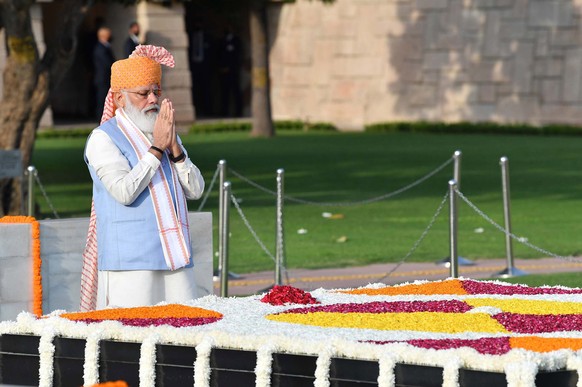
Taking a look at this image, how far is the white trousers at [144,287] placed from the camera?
25.5 ft

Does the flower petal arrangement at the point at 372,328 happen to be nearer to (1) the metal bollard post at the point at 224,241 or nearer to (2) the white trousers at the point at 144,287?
(2) the white trousers at the point at 144,287

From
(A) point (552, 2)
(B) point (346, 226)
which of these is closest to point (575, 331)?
(B) point (346, 226)

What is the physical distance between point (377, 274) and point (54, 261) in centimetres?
468

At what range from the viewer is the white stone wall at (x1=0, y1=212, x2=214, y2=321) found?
9367 mm

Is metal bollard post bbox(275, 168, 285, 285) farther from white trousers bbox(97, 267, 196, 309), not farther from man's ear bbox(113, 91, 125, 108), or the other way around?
white trousers bbox(97, 267, 196, 309)

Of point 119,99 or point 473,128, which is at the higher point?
point 119,99

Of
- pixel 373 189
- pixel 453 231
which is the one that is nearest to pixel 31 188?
pixel 453 231

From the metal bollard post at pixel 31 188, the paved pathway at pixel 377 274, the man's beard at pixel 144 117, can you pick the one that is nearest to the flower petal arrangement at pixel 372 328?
the man's beard at pixel 144 117

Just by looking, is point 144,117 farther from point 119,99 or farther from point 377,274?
point 377,274

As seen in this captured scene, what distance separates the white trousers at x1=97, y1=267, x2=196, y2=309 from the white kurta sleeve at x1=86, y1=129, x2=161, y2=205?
0.36m

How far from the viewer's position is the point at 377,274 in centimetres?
1392

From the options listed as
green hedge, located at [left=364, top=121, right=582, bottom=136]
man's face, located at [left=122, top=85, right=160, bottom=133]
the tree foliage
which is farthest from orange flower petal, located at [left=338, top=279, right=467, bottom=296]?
green hedge, located at [left=364, top=121, right=582, bottom=136]

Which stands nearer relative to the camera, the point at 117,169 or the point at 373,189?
the point at 117,169

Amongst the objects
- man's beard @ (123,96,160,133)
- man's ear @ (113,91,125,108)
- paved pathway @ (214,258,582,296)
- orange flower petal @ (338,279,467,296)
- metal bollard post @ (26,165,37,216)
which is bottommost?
paved pathway @ (214,258,582,296)
